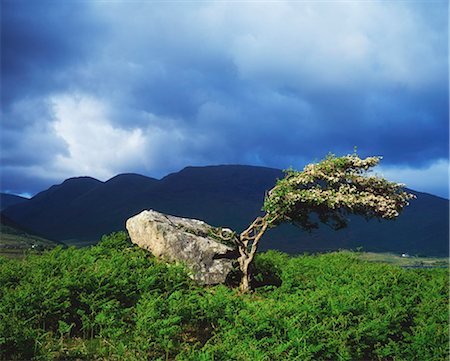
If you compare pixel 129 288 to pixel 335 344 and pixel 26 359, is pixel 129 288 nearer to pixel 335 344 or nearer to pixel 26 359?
pixel 26 359

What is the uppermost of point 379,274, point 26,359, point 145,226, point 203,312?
point 145,226

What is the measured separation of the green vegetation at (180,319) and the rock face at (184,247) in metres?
1.47

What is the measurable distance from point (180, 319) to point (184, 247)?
7.04 m

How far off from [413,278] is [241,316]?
36.8ft

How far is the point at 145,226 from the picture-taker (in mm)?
20891

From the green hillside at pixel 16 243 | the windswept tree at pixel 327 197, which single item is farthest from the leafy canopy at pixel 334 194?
the green hillside at pixel 16 243

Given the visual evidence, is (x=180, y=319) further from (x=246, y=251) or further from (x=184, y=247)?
(x=246, y=251)

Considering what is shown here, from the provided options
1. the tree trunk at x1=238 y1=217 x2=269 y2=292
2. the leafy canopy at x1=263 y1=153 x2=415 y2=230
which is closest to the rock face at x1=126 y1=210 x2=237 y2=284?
the tree trunk at x1=238 y1=217 x2=269 y2=292

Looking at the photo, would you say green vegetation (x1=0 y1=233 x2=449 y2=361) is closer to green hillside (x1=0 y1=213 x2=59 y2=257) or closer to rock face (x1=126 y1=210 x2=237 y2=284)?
rock face (x1=126 y1=210 x2=237 y2=284)

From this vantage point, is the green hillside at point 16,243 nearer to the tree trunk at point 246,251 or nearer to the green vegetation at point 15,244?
the green vegetation at point 15,244

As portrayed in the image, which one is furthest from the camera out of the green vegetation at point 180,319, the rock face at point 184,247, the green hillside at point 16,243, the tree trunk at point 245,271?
the green hillside at point 16,243

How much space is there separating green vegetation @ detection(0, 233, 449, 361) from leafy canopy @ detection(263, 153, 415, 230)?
3.69 m

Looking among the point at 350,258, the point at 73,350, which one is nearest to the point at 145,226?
the point at 73,350

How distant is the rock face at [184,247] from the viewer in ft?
64.1
